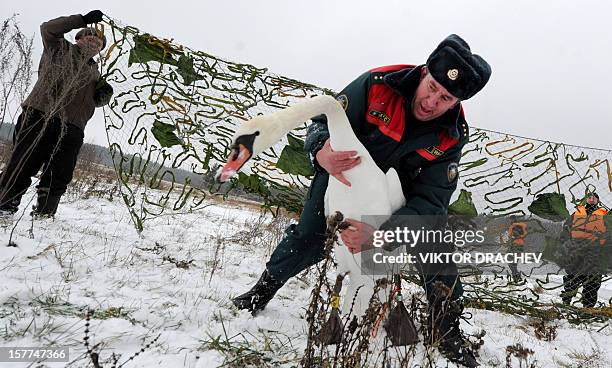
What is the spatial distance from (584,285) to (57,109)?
4.95 metres

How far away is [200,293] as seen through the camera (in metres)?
2.61

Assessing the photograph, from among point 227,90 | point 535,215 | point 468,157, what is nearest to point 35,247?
point 227,90

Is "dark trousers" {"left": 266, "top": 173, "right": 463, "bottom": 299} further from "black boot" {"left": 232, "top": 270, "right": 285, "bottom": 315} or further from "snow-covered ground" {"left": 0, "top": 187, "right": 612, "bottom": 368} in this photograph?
"snow-covered ground" {"left": 0, "top": 187, "right": 612, "bottom": 368}

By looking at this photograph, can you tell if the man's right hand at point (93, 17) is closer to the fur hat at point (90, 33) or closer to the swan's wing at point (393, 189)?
the fur hat at point (90, 33)

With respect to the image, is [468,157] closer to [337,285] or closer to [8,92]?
[337,285]

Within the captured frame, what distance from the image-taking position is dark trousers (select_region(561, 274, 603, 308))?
3.57 metres

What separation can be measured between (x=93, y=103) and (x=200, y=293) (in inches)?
90.9

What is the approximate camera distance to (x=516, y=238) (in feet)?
10.9

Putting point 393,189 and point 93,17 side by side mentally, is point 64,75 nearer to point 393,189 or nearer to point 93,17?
point 93,17

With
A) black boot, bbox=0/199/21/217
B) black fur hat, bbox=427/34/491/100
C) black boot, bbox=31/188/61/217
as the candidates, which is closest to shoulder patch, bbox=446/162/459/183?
black fur hat, bbox=427/34/491/100

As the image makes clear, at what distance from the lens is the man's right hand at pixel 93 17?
313 centimetres

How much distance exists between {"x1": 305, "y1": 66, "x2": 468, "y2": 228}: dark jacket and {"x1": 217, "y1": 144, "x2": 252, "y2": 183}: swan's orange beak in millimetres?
879

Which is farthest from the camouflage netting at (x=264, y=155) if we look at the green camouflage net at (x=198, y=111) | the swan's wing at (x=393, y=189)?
the swan's wing at (x=393, y=189)

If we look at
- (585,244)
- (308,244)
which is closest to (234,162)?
(308,244)
